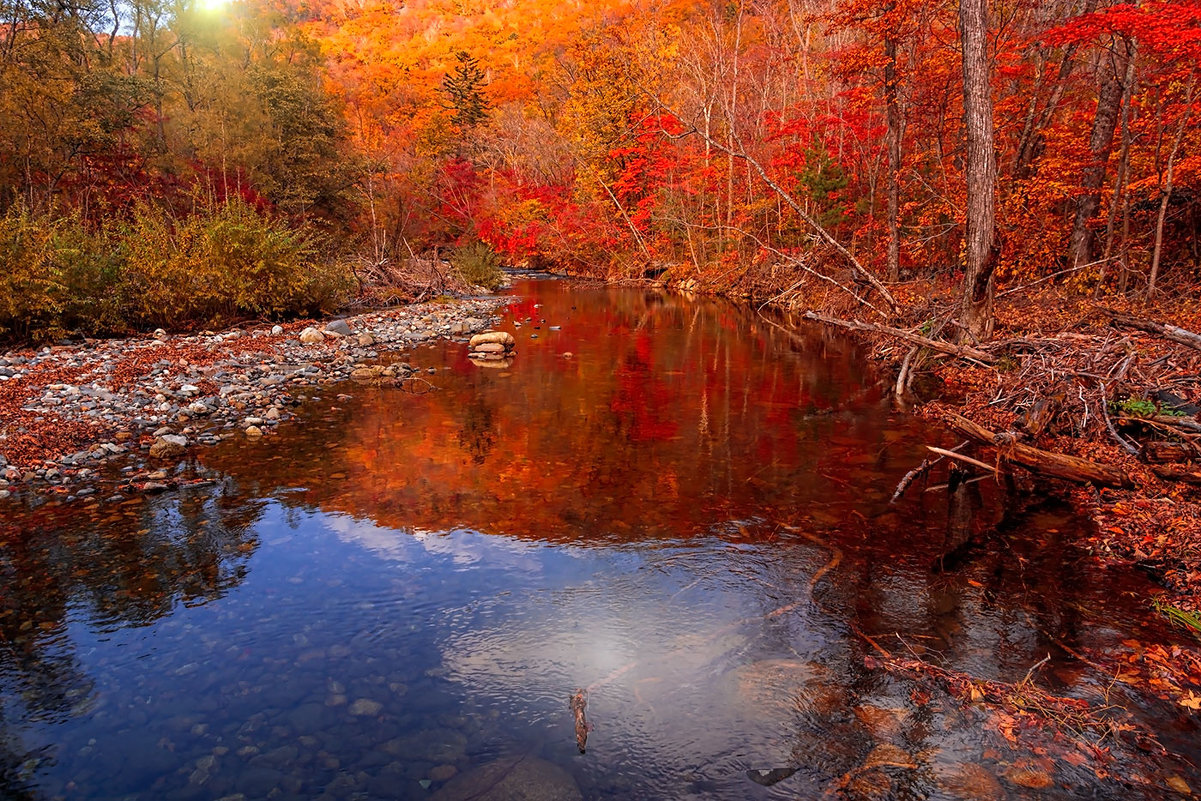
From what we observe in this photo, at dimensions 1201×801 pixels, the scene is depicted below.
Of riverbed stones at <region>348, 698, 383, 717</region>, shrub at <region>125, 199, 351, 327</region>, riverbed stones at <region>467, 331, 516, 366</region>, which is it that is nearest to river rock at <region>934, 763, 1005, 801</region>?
riverbed stones at <region>348, 698, 383, 717</region>

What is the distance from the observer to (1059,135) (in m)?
14.0

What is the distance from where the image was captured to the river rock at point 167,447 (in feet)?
22.3

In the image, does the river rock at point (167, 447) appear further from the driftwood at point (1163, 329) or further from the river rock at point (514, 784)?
the driftwood at point (1163, 329)

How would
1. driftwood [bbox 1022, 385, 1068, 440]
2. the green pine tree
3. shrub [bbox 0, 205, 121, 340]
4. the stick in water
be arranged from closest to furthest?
1. the stick in water
2. driftwood [bbox 1022, 385, 1068, 440]
3. shrub [bbox 0, 205, 121, 340]
4. the green pine tree

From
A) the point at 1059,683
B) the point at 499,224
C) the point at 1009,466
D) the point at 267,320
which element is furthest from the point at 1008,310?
the point at 499,224

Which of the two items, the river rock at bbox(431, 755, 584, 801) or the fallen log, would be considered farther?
the fallen log

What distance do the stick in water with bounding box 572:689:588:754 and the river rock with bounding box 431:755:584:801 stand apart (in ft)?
0.60

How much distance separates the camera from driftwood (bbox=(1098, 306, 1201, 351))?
5344mm

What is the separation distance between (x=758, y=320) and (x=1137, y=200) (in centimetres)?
866

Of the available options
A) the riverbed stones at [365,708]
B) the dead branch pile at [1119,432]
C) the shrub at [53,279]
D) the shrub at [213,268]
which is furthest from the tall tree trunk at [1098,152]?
the shrub at [53,279]

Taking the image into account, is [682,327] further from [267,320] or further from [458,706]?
[458,706]

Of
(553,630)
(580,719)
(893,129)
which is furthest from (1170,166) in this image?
(580,719)

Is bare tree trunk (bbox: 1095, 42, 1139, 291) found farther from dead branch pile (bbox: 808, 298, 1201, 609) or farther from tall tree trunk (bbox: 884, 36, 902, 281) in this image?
dead branch pile (bbox: 808, 298, 1201, 609)

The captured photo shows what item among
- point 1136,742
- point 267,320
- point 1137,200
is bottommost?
point 1136,742
